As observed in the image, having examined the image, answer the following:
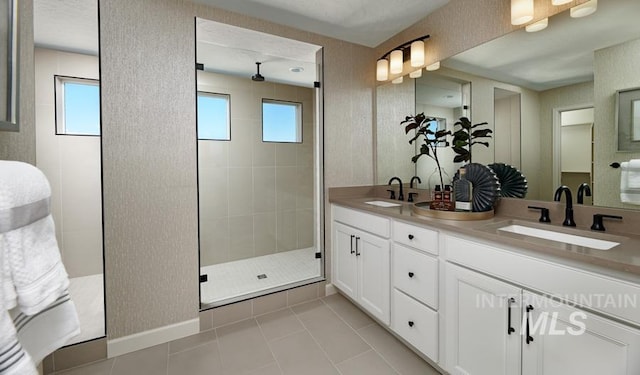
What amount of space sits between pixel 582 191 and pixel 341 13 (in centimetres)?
196

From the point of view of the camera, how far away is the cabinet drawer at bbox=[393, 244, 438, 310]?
5.00 ft

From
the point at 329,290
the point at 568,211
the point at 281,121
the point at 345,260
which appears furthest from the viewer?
the point at 281,121

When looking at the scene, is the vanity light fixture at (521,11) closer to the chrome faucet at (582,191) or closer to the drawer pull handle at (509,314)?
the chrome faucet at (582,191)

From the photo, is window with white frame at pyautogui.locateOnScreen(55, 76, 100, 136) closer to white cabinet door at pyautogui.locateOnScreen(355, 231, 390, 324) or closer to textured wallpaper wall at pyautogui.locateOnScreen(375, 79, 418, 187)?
white cabinet door at pyautogui.locateOnScreen(355, 231, 390, 324)

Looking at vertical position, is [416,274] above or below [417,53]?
below

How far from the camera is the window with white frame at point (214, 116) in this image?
2.17 m

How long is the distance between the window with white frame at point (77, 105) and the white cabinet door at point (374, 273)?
196cm

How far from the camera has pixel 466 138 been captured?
1.87 meters

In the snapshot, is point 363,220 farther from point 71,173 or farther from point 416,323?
point 71,173

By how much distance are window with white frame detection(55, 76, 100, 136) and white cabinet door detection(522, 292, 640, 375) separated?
2524 mm

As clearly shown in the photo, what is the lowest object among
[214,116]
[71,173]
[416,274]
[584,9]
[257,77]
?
[416,274]

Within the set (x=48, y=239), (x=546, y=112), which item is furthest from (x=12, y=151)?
(x=546, y=112)

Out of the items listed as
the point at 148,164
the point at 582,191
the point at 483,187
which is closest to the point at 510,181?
the point at 483,187

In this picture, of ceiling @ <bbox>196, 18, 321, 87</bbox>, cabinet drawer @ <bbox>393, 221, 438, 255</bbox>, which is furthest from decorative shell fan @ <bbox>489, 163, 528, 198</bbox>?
ceiling @ <bbox>196, 18, 321, 87</bbox>
